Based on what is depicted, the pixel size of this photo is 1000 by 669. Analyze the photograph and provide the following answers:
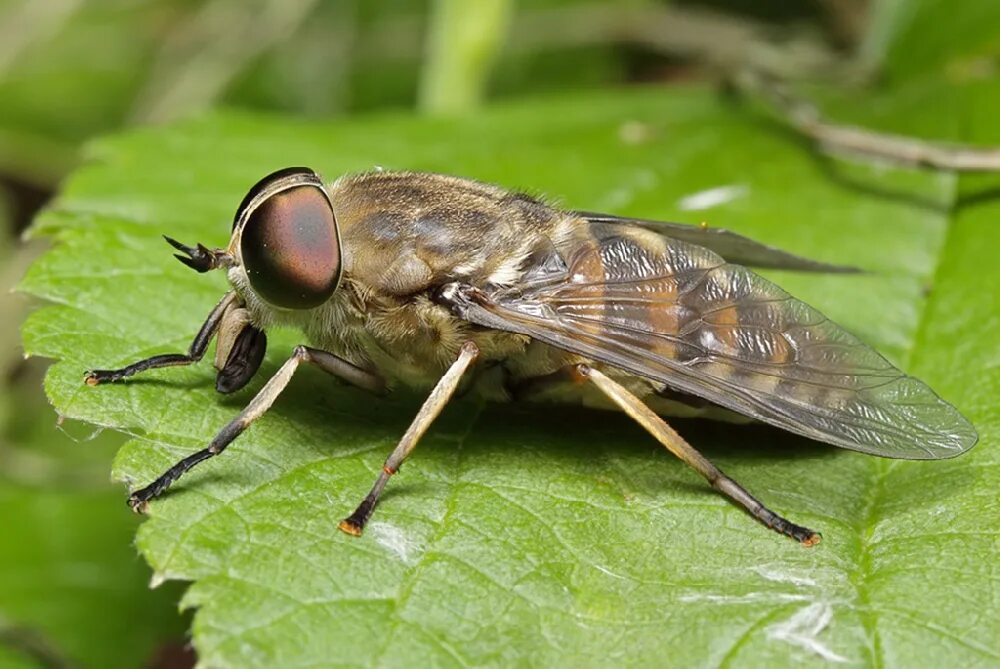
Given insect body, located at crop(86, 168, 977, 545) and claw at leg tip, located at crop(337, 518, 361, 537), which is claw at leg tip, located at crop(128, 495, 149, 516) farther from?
claw at leg tip, located at crop(337, 518, 361, 537)

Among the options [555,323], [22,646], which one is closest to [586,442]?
[555,323]

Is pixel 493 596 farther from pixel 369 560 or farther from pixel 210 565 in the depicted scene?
pixel 210 565

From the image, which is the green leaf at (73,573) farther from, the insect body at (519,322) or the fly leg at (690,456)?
the fly leg at (690,456)

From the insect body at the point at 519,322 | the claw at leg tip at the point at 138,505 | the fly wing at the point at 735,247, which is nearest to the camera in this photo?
the claw at leg tip at the point at 138,505

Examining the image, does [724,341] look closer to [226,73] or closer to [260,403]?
[260,403]

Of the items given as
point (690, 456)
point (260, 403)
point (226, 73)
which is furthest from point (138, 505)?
point (226, 73)

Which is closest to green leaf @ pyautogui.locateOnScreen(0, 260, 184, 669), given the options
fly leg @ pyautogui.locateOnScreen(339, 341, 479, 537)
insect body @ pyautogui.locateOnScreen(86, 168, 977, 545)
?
insect body @ pyautogui.locateOnScreen(86, 168, 977, 545)

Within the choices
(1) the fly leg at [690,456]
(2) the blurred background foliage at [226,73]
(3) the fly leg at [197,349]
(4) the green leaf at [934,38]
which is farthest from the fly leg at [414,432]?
(4) the green leaf at [934,38]
